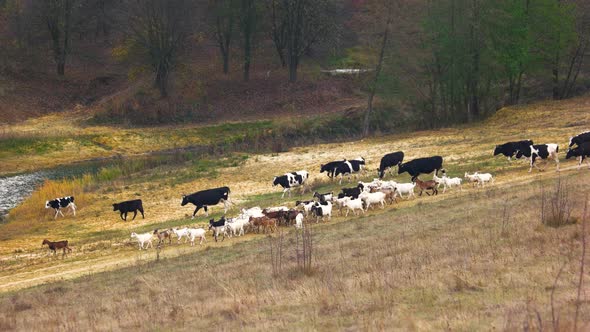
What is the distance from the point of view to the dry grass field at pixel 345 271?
11469 mm

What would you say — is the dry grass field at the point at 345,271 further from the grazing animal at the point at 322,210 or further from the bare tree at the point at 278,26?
the bare tree at the point at 278,26

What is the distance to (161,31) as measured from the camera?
7738 cm

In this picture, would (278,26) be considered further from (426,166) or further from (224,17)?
(426,166)

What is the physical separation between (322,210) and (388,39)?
38.0 metres

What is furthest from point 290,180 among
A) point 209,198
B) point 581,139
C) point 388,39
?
point 388,39

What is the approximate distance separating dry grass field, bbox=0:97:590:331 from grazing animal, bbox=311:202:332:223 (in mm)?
350

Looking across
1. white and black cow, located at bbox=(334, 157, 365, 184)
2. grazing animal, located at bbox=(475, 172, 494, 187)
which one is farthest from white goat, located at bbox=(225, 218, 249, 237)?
white and black cow, located at bbox=(334, 157, 365, 184)

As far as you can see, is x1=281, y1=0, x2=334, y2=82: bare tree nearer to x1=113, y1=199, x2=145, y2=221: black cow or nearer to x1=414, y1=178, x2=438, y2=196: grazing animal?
x1=113, y1=199, x2=145, y2=221: black cow

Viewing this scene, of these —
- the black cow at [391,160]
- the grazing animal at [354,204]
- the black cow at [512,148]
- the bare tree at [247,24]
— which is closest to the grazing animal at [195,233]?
the grazing animal at [354,204]

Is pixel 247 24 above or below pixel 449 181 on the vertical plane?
above

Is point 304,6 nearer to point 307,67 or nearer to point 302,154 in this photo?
point 307,67

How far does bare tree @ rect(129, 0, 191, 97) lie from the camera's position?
77.5 meters

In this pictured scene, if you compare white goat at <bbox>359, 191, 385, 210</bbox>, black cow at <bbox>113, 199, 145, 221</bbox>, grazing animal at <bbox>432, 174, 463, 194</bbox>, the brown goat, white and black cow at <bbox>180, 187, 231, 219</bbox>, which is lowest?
black cow at <bbox>113, 199, 145, 221</bbox>

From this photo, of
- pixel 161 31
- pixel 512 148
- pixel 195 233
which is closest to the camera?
pixel 195 233
